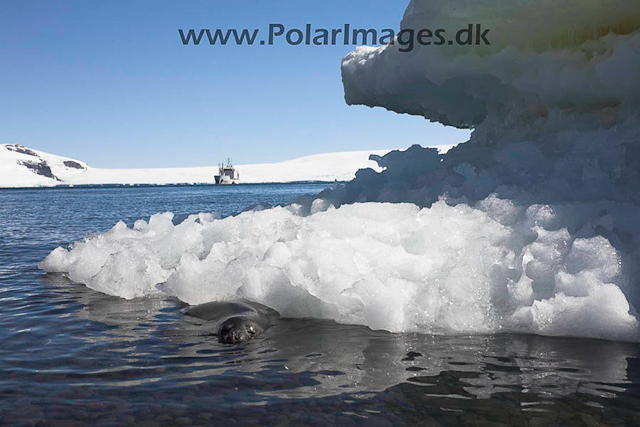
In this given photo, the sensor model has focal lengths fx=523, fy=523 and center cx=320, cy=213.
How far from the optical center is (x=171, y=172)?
150 metres

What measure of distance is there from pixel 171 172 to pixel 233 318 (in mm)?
151518

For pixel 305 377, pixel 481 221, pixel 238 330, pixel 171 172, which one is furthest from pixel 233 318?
pixel 171 172

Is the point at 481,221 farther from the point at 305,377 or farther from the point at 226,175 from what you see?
the point at 226,175

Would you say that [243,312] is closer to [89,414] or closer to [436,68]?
[89,414]

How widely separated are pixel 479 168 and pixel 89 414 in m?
5.67

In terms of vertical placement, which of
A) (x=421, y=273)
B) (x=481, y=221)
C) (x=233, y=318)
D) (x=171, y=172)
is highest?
(x=171, y=172)

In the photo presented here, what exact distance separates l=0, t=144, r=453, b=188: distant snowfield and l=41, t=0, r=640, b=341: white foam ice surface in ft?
361

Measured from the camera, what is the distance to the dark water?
3.33 m

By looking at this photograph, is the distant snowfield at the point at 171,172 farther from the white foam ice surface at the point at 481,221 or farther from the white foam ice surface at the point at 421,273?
the white foam ice surface at the point at 421,273

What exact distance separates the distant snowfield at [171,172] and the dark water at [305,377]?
372 feet

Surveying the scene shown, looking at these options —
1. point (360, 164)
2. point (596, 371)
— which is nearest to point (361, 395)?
point (596, 371)

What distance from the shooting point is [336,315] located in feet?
18.5

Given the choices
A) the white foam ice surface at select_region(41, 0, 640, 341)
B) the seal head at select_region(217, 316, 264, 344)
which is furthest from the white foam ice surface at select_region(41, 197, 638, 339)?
the seal head at select_region(217, 316, 264, 344)

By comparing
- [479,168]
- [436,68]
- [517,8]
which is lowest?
[479,168]
